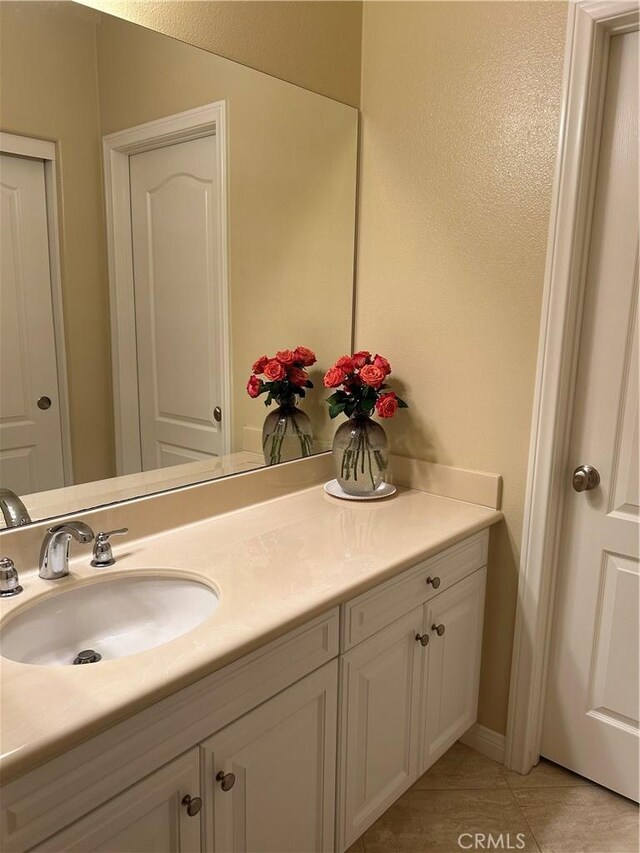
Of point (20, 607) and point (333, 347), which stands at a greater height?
point (333, 347)

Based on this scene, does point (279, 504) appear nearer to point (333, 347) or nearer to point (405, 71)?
point (333, 347)

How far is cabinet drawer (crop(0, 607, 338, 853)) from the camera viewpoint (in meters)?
0.88

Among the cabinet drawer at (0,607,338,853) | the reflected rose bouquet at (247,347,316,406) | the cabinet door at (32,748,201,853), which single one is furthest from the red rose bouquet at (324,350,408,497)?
the cabinet door at (32,748,201,853)

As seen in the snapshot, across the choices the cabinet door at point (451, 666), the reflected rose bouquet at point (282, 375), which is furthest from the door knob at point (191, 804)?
the reflected rose bouquet at point (282, 375)

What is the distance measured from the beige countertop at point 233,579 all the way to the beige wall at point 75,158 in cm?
32

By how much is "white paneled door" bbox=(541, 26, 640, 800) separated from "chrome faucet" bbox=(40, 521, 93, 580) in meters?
1.32

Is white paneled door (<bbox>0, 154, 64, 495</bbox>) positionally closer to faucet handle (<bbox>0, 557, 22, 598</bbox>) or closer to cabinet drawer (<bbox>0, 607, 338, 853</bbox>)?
faucet handle (<bbox>0, 557, 22, 598</bbox>)

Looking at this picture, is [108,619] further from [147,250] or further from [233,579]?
[147,250]

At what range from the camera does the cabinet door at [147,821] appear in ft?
3.12

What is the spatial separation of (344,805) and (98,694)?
2.71 ft

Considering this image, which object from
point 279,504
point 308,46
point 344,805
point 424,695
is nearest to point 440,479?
point 279,504

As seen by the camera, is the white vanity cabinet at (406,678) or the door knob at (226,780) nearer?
the door knob at (226,780)

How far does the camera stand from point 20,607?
123cm

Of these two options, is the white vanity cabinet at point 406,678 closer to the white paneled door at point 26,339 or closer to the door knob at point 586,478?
the door knob at point 586,478
